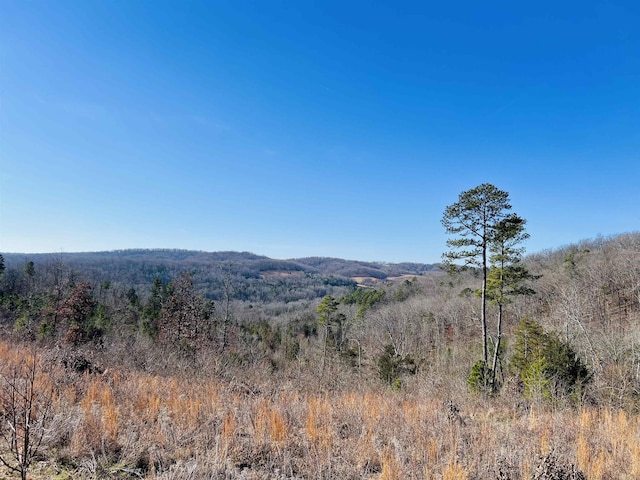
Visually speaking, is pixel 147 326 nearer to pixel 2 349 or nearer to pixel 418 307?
pixel 2 349

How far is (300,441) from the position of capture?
4535 millimetres

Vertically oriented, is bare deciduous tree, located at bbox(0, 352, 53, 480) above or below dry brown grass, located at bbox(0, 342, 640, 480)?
above

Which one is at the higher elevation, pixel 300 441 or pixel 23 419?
pixel 23 419

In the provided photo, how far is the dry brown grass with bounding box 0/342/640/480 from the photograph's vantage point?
12.0 ft

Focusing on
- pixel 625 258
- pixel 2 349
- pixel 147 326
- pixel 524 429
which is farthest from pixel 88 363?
pixel 625 258

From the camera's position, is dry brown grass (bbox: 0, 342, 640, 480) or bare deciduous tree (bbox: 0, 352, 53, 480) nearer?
bare deciduous tree (bbox: 0, 352, 53, 480)

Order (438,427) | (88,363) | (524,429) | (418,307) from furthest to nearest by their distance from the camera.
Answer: (418,307)
(88,363)
(524,429)
(438,427)

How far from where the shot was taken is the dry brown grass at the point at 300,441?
3660 mm

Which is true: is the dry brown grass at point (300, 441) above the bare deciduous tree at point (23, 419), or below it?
below

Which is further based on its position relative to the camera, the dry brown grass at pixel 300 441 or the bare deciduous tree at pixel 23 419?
the dry brown grass at pixel 300 441

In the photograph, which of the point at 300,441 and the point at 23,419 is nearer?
the point at 23,419

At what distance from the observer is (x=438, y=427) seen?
5047mm

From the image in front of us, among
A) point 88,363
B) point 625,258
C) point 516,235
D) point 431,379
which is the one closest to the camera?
point 88,363

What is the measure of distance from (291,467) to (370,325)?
61.6m
